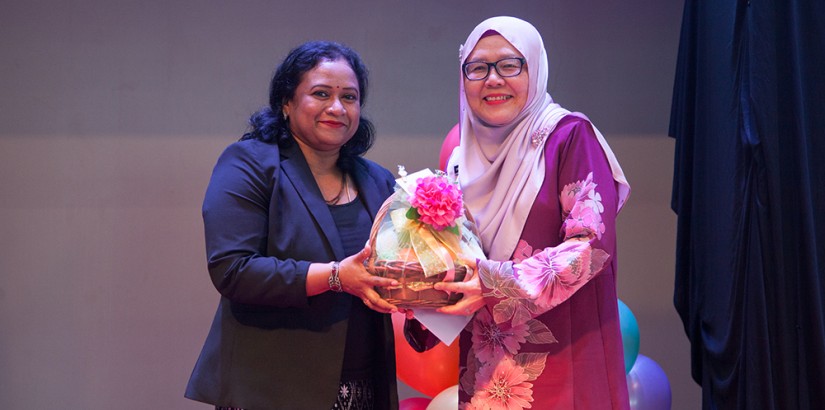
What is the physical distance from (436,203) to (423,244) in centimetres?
9

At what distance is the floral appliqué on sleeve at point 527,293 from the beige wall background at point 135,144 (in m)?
2.08

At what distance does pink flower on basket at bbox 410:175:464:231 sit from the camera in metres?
1.64

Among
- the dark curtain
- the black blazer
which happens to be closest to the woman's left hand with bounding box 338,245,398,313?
the black blazer

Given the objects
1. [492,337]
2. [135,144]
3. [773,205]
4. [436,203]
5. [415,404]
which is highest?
[135,144]

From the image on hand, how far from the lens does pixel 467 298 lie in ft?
5.49

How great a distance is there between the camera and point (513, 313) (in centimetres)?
168

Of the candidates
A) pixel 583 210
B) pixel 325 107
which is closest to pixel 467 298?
pixel 583 210

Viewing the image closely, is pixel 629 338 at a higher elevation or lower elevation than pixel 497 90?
lower

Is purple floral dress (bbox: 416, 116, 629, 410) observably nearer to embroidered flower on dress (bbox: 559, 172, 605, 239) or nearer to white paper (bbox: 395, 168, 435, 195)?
embroidered flower on dress (bbox: 559, 172, 605, 239)

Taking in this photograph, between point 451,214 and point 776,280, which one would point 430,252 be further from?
point 776,280

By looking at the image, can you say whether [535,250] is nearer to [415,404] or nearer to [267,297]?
[267,297]

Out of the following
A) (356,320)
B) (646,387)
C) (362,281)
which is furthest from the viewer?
(646,387)

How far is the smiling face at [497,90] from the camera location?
184 centimetres

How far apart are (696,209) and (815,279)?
1.72 feet
